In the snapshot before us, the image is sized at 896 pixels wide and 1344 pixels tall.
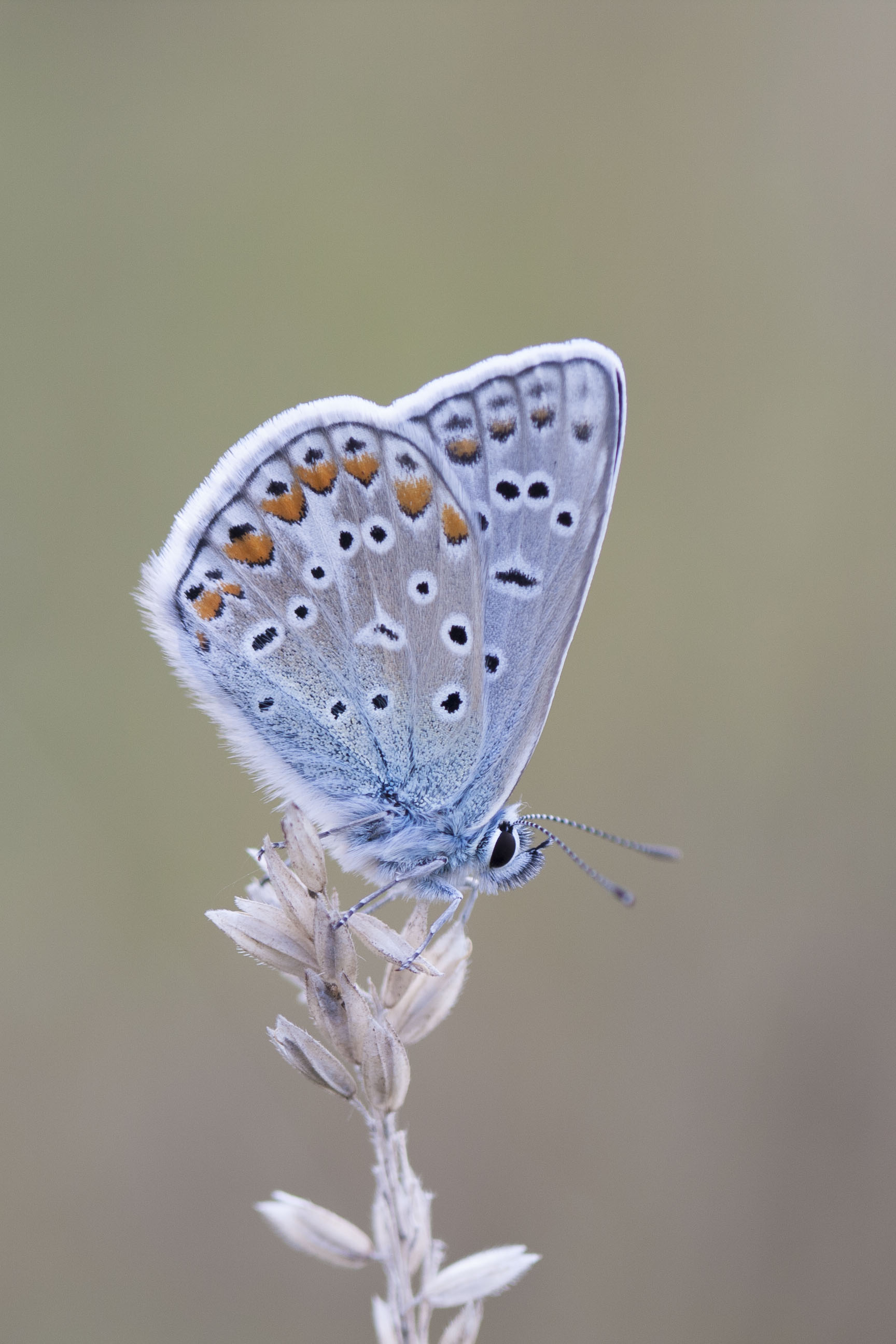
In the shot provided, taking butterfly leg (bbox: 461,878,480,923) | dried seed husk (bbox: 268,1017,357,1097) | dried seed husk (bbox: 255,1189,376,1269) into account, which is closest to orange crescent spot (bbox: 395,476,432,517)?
butterfly leg (bbox: 461,878,480,923)

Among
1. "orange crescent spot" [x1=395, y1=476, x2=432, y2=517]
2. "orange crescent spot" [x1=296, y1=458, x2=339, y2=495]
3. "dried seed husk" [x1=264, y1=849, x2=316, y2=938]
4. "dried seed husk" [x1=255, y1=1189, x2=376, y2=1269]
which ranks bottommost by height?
"dried seed husk" [x1=255, y1=1189, x2=376, y2=1269]

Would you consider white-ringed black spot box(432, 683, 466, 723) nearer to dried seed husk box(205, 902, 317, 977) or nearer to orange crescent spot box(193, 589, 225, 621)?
orange crescent spot box(193, 589, 225, 621)

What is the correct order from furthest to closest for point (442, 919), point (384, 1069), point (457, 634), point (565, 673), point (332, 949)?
point (565, 673) < point (457, 634) < point (442, 919) < point (332, 949) < point (384, 1069)

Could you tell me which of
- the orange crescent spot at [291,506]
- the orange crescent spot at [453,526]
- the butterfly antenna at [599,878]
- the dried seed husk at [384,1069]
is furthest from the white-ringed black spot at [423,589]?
the dried seed husk at [384,1069]

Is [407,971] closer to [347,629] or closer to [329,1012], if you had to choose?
[329,1012]

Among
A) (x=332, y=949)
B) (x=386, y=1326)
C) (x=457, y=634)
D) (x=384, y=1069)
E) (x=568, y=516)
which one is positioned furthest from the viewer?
(x=457, y=634)

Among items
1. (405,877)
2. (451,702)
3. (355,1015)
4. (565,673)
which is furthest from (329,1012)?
(565,673)

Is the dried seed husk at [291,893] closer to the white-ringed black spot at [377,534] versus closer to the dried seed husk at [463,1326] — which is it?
the dried seed husk at [463,1326]

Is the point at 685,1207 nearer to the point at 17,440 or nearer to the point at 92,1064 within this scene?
the point at 92,1064

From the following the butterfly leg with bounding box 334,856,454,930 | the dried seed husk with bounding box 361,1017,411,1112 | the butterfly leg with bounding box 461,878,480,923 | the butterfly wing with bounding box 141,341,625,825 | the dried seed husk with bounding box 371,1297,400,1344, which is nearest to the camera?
the dried seed husk with bounding box 371,1297,400,1344
